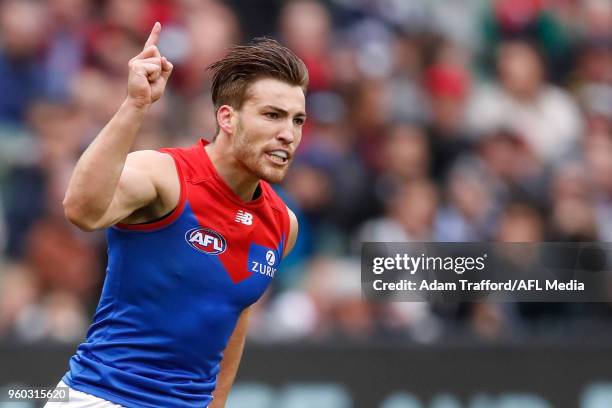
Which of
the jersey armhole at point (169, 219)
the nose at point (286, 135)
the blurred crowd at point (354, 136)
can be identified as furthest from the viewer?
the blurred crowd at point (354, 136)

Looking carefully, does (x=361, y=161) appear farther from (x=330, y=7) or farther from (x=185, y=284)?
(x=185, y=284)

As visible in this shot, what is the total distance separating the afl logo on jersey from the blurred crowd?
3.34m

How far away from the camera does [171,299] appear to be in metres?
4.64

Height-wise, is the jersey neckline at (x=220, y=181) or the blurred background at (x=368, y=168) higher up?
the blurred background at (x=368, y=168)

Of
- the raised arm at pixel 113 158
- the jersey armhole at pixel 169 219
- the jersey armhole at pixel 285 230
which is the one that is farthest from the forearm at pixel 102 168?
the jersey armhole at pixel 285 230

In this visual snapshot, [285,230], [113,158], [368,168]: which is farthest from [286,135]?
[368,168]

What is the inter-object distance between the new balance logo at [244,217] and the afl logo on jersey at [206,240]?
5.9 inches

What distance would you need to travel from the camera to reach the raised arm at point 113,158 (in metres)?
4.04

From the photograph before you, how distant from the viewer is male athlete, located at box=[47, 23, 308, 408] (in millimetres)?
4590

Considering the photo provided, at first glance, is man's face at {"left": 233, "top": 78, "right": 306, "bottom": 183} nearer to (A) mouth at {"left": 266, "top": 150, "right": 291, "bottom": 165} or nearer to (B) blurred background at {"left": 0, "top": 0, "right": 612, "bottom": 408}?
(A) mouth at {"left": 266, "top": 150, "right": 291, "bottom": 165}

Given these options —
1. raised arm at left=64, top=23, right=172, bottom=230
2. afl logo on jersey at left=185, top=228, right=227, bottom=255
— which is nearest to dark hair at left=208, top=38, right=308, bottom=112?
afl logo on jersey at left=185, top=228, right=227, bottom=255

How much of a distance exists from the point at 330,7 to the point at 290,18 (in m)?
0.68

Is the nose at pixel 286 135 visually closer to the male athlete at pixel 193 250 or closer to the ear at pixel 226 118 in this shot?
the male athlete at pixel 193 250

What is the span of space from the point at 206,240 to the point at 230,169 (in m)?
0.37
